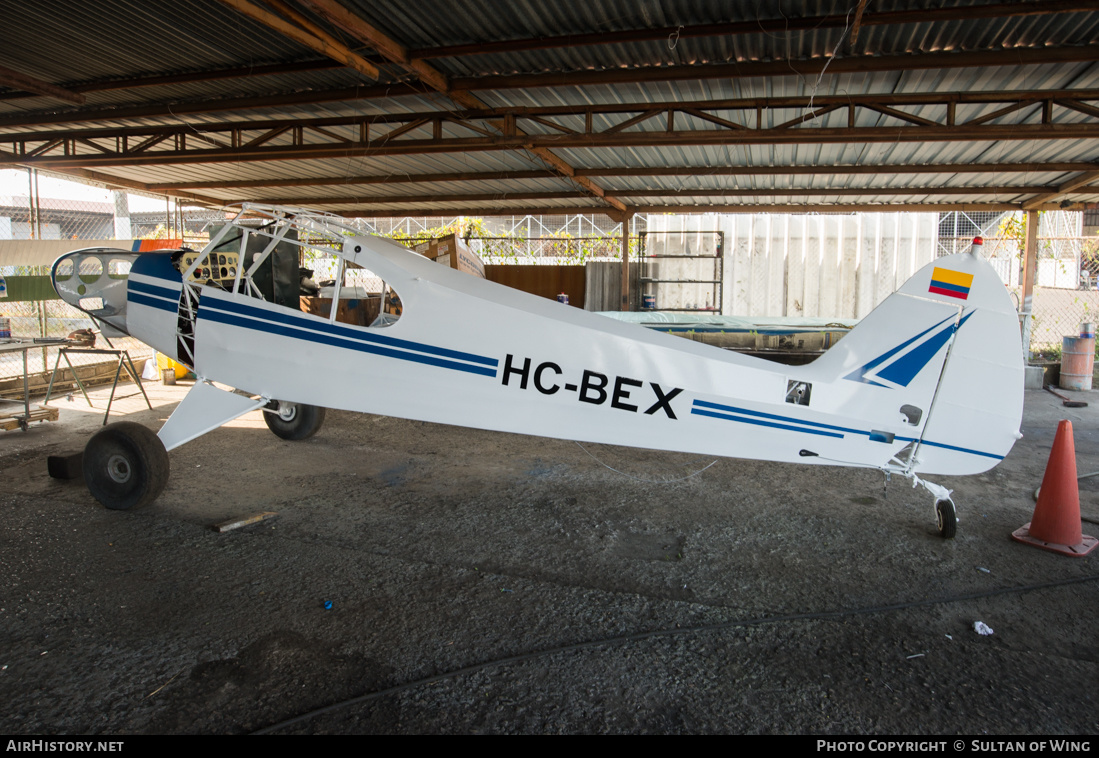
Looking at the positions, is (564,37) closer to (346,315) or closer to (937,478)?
(346,315)

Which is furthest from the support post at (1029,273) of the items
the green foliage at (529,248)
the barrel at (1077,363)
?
the green foliage at (529,248)

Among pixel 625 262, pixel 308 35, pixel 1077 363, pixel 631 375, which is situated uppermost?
pixel 308 35

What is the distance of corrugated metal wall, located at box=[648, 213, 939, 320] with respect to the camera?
17.1m

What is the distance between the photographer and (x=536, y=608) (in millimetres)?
3652

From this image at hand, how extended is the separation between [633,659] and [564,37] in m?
5.74

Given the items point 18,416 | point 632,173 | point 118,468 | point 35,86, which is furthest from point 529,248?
point 118,468

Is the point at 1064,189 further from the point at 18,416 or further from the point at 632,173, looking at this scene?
the point at 18,416

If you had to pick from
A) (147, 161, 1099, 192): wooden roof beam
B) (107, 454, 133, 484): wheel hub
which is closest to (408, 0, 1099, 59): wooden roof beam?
(107, 454, 133, 484): wheel hub

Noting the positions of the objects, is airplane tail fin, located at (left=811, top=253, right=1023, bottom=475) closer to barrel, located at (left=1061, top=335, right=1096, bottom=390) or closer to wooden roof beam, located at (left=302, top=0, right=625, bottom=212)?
wooden roof beam, located at (left=302, top=0, right=625, bottom=212)

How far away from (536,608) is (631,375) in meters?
1.65

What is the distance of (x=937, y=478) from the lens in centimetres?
636

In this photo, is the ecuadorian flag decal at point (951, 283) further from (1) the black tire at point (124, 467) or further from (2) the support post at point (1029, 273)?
A: (2) the support post at point (1029, 273)

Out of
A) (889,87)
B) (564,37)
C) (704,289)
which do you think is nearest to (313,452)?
(564,37)

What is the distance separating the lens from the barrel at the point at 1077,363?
450 inches
